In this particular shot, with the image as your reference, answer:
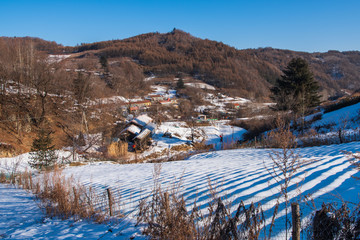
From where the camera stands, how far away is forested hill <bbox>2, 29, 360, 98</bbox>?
328 feet

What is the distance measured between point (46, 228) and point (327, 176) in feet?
17.9

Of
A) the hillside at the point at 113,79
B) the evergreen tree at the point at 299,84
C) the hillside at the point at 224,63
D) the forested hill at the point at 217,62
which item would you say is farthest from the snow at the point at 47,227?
the hillside at the point at 224,63

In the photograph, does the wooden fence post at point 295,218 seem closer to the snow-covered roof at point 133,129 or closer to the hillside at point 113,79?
the snow-covered roof at point 133,129

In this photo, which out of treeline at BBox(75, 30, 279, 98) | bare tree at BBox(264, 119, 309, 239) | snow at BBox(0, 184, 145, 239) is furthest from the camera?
treeline at BBox(75, 30, 279, 98)

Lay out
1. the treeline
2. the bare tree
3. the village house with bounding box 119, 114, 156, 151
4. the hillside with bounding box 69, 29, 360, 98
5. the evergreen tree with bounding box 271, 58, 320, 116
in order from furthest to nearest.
Result: the hillside with bounding box 69, 29, 360, 98
the treeline
the evergreen tree with bounding box 271, 58, 320, 116
the village house with bounding box 119, 114, 156, 151
the bare tree

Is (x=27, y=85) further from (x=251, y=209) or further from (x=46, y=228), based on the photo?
(x=251, y=209)

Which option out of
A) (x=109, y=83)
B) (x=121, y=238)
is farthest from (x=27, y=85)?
(x=109, y=83)

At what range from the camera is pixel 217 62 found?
127438mm

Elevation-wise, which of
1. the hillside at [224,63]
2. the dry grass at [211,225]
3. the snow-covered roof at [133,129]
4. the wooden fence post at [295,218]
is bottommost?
the dry grass at [211,225]

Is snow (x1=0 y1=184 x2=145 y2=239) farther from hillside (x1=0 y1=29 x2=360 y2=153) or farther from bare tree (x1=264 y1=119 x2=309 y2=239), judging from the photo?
hillside (x1=0 y1=29 x2=360 y2=153)

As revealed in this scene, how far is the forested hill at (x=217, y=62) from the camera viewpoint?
328ft

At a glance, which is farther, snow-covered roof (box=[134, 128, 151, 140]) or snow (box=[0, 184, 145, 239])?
snow-covered roof (box=[134, 128, 151, 140])

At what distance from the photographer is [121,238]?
9.03ft

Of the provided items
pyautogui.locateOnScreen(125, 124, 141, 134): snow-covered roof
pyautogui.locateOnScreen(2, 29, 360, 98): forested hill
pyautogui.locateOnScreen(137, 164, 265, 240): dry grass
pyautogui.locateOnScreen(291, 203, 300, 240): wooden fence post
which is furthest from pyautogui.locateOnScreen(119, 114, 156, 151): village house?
pyautogui.locateOnScreen(2, 29, 360, 98): forested hill
